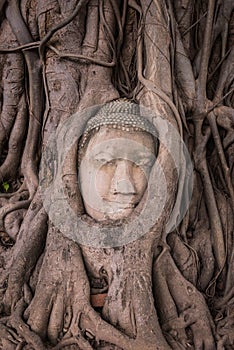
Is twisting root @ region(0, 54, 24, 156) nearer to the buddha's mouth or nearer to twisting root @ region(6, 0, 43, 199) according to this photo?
twisting root @ region(6, 0, 43, 199)

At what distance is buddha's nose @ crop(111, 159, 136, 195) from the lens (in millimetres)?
3146

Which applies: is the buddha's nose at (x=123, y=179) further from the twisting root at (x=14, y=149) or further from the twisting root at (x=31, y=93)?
the twisting root at (x=14, y=149)

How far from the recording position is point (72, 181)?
3.28 metres

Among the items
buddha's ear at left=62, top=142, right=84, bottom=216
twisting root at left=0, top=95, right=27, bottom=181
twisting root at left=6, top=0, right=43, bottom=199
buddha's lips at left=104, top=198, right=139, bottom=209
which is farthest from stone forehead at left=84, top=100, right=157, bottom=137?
twisting root at left=0, top=95, right=27, bottom=181

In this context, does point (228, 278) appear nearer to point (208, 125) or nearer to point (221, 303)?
point (221, 303)

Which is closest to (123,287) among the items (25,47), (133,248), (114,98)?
(133,248)

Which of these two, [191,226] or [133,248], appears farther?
[191,226]

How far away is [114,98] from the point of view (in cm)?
350

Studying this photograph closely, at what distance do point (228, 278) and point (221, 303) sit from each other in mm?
182

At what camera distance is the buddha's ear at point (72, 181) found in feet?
10.6

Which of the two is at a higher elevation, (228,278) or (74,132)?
(74,132)

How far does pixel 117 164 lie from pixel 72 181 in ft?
1.03

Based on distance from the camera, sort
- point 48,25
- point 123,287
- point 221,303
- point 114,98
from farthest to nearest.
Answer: point 48,25 → point 114,98 → point 221,303 → point 123,287

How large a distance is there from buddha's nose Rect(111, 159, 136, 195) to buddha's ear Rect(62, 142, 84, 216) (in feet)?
0.80
